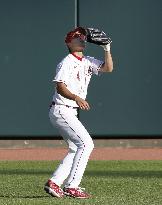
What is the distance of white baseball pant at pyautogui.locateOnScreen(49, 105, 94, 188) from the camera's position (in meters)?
10.3

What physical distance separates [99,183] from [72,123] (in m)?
2.29

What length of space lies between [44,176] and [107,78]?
6.76 metres

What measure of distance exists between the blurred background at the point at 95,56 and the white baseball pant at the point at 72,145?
961 centimetres

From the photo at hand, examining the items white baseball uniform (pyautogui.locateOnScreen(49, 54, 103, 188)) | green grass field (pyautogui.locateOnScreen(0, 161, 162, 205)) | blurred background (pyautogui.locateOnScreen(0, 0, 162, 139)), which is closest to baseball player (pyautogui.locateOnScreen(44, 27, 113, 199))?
white baseball uniform (pyautogui.locateOnScreen(49, 54, 103, 188))

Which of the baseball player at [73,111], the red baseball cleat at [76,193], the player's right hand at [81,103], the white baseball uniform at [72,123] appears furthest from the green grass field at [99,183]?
the player's right hand at [81,103]

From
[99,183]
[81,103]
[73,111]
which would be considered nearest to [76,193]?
[73,111]

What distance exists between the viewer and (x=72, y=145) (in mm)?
10578

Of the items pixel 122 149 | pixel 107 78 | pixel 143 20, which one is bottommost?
pixel 122 149

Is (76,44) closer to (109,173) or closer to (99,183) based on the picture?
(99,183)

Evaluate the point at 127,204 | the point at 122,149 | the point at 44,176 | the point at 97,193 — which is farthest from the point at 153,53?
the point at 127,204

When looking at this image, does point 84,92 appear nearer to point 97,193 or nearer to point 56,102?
point 56,102

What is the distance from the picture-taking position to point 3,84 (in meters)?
20.3

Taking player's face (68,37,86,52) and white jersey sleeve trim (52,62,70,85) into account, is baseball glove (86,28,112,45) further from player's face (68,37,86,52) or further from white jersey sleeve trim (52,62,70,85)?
white jersey sleeve trim (52,62,70,85)

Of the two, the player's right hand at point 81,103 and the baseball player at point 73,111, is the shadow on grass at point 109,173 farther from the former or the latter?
the player's right hand at point 81,103
